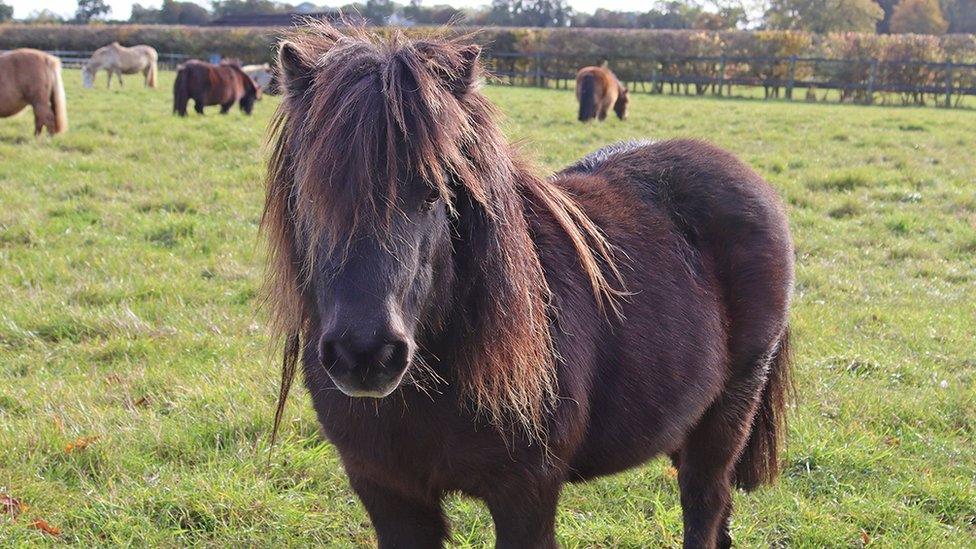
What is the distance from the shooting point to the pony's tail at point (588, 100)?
60.3 feet

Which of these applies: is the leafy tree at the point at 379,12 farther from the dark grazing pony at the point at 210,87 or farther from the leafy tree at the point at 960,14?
the leafy tree at the point at 960,14

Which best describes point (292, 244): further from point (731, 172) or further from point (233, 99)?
point (233, 99)

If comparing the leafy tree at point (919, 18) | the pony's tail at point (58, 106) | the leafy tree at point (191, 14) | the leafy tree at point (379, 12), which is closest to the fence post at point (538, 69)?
the leafy tree at point (379, 12)

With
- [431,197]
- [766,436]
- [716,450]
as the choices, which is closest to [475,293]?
[431,197]

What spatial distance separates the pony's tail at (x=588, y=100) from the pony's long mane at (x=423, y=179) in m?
16.6

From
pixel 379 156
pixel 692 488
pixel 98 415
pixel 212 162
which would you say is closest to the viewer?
pixel 379 156

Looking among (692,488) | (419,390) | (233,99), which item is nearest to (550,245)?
(419,390)

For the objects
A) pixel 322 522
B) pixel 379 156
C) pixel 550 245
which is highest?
pixel 379 156

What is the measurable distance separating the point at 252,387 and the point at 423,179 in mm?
2803

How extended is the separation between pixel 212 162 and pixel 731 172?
9390 millimetres

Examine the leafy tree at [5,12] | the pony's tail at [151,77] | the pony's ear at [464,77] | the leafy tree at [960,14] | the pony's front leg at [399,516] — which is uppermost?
the leafy tree at [960,14]

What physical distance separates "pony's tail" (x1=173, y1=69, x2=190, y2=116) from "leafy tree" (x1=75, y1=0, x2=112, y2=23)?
197ft

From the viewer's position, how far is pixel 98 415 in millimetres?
3852

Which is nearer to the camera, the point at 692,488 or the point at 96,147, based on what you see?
the point at 692,488
